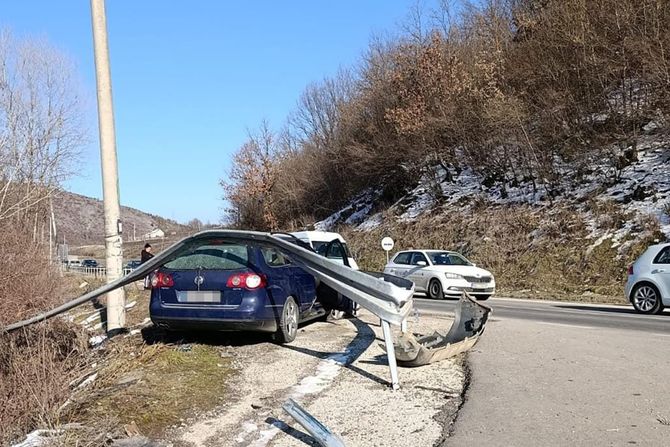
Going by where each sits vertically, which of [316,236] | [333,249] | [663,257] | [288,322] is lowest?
[288,322]

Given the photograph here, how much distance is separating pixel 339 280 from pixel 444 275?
13518 millimetres

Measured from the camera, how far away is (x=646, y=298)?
15336mm

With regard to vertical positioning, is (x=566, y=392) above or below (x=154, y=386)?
below

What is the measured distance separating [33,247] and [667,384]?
11726 mm

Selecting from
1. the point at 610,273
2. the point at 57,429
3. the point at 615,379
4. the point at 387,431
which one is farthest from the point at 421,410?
the point at 610,273

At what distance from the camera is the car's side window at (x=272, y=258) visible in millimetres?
9198

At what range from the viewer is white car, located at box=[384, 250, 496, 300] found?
20.2 metres

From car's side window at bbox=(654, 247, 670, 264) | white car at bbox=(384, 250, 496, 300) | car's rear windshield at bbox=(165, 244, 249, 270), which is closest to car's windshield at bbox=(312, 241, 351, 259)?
car's rear windshield at bbox=(165, 244, 249, 270)

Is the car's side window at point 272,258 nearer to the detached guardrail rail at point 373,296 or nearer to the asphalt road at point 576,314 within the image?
the detached guardrail rail at point 373,296

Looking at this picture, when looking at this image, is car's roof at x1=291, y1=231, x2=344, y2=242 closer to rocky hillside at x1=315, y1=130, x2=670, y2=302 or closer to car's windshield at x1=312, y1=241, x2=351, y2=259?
car's windshield at x1=312, y1=241, x2=351, y2=259

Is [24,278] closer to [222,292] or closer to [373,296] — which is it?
[222,292]

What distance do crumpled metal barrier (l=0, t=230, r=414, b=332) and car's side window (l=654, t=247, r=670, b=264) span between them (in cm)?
903

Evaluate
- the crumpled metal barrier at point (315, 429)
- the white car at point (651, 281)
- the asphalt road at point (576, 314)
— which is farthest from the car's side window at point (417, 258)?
the crumpled metal barrier at point (315, 429)

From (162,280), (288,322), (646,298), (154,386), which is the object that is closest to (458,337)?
(288,322)
